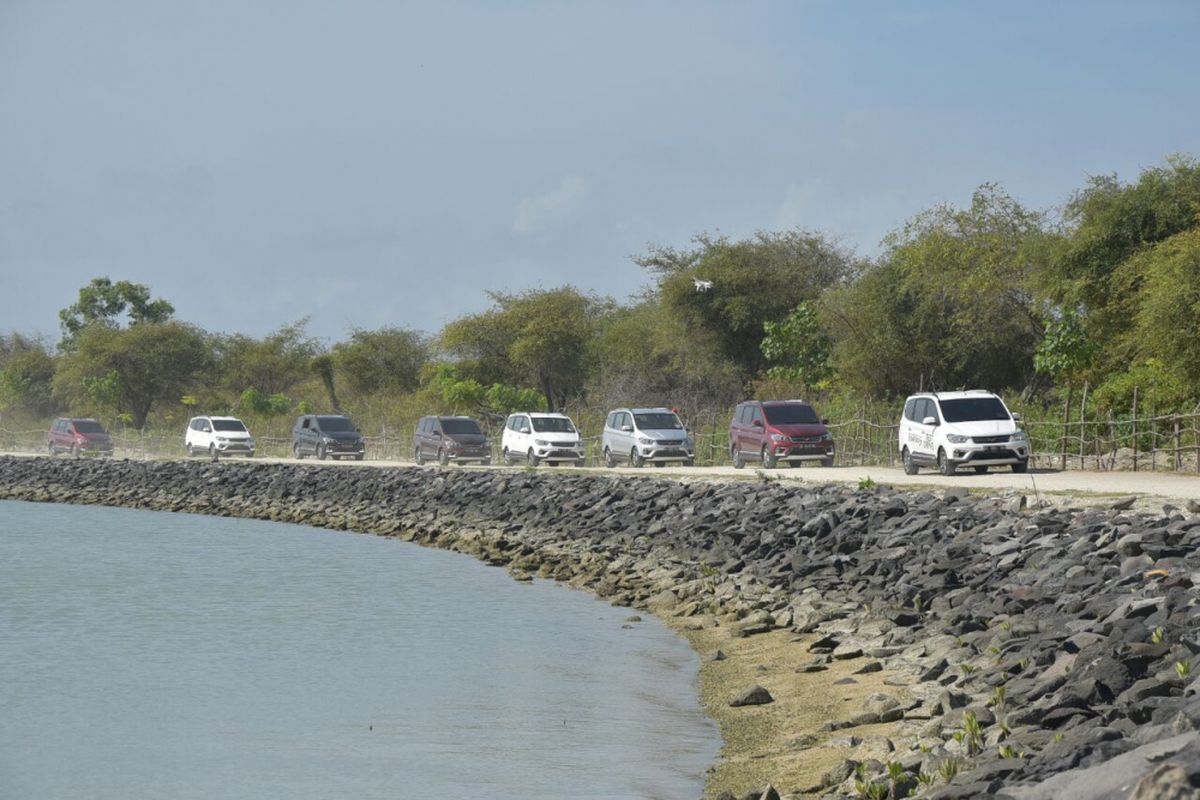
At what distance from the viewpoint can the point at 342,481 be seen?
4800 cm

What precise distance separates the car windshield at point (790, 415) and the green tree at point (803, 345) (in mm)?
11589

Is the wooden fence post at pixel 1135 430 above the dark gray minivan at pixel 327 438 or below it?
above

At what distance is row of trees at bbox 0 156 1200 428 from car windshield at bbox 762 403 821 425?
19.4 feet

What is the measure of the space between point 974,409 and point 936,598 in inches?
670

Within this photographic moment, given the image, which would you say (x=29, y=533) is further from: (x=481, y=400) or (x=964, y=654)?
(x=964, y=654)

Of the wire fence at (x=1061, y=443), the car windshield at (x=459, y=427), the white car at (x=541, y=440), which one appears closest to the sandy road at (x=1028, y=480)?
the wire fence at (x=1061, y=443)

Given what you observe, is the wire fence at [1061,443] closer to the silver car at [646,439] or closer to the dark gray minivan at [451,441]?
the silver car at [646,439]

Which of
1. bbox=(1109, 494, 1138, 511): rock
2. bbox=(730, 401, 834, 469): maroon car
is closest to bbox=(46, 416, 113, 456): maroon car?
bbox=(730, 401, 834, 469): maroon car

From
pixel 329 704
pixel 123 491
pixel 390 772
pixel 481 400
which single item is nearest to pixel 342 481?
pixel 123 491

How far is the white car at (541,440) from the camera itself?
46.8 metres

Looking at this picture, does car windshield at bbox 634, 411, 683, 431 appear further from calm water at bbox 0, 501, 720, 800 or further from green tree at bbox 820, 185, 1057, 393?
calm water at bbox 0, 501, 720, 800

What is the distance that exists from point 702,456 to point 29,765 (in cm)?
3535

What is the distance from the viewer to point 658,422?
44406 millimetres

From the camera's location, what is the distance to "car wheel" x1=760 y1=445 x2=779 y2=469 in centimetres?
3862
